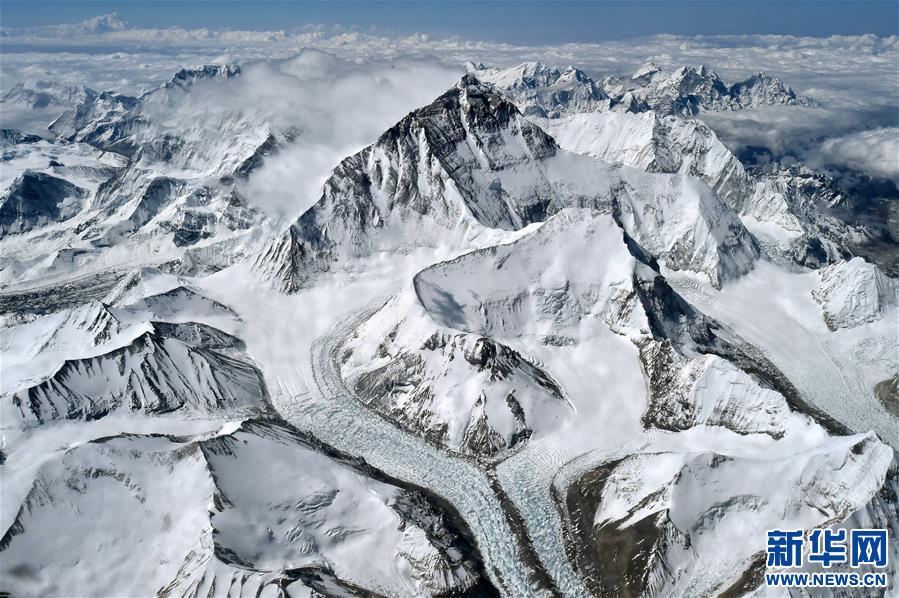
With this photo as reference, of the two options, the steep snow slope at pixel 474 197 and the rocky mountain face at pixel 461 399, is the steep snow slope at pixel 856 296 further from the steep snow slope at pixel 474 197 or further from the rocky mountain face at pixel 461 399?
the steep snow slope at pixel 474 197

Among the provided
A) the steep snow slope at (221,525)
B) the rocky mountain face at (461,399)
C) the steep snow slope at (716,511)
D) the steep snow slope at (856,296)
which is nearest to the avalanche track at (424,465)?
the rocky mountain face at (461,399)

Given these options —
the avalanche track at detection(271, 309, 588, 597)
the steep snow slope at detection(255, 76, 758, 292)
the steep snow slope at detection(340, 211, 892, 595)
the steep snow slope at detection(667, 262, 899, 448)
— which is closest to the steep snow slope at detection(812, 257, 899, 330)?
the steep snow slope at detection(667, 262, 899, 448)

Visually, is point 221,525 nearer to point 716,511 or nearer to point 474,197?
point 716,511

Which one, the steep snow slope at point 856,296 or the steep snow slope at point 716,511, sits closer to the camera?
the steep snow slope at point 716,511

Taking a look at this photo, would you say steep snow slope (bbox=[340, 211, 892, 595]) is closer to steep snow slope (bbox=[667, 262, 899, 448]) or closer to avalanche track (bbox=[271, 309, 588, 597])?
avalanche track (bbox=[271, 309, 588, 597])

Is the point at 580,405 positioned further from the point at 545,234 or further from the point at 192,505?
the point at 192,505

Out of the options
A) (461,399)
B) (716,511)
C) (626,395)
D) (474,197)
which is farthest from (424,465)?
(474,197)
